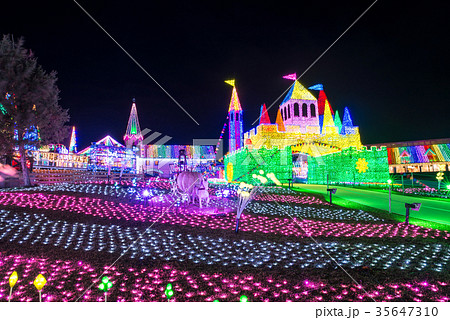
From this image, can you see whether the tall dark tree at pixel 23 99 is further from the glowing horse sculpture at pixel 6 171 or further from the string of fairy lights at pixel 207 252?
the string of fairy lights at pixel 207 252

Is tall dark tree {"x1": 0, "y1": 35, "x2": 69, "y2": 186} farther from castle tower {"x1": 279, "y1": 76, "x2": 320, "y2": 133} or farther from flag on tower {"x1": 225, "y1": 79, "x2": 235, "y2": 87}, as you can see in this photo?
flag on tower {"x1": 225, "y1": 79, "x2": 235, "y2": 87}

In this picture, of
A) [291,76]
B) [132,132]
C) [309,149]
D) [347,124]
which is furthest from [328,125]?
[132,132]

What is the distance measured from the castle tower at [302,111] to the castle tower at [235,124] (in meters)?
8.49

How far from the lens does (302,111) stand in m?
28.1

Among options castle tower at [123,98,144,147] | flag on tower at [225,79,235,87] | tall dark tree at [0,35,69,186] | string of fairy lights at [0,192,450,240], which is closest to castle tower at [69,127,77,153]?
castle tower at [123,98,144,147]

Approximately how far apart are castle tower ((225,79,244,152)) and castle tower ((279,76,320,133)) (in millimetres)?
8493

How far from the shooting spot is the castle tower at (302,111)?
1087 inches

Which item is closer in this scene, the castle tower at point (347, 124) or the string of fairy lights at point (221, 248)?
the string of fairy lights at point (221, 248)

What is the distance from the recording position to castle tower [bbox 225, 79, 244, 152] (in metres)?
35.6

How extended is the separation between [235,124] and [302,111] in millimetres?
10377

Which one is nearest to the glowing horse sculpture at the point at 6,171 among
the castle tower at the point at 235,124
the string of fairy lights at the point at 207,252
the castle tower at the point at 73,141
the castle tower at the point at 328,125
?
the string of fairy lights at the point at 207,252

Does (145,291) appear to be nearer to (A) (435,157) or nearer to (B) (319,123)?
(B) (319,123)
